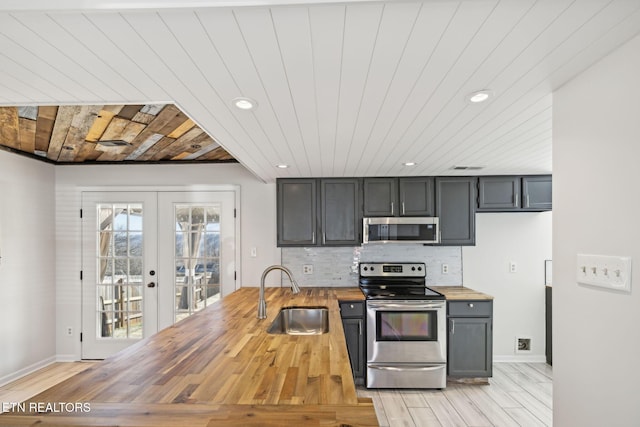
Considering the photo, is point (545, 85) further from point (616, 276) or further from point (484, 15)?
point (616, 276)

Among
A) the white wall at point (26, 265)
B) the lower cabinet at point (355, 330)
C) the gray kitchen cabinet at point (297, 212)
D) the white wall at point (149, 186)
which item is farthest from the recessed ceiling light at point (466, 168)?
the white wall at point (26, 265)

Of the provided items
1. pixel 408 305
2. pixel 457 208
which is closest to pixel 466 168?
pixel 457 208

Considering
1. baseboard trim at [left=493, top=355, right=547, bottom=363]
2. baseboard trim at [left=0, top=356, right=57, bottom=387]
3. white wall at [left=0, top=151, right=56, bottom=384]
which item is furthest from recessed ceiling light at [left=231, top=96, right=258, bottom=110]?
baseboard trim at [left=493, top=355, right=547, bottom=363]

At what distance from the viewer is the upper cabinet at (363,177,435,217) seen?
3.89 meters

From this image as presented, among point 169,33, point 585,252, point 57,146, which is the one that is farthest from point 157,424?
point 57,146

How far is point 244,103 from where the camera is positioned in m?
1.63

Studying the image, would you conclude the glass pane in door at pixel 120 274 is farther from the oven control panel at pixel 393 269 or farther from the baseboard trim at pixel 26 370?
the oven control panel at pixel 393 269

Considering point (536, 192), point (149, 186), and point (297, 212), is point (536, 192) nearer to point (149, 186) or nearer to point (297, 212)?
point (297, 212)

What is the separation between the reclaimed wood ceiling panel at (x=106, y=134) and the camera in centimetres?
260

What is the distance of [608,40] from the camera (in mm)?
1131

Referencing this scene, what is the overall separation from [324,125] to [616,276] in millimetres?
1476

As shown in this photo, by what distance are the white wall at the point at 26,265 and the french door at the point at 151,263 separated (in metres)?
0.37

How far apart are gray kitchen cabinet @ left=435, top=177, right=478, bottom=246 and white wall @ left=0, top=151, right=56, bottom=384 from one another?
4491 mm

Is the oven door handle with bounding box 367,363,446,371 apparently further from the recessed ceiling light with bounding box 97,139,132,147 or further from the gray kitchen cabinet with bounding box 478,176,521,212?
the recessed ceiling light with bounding box 97,139,132,147
